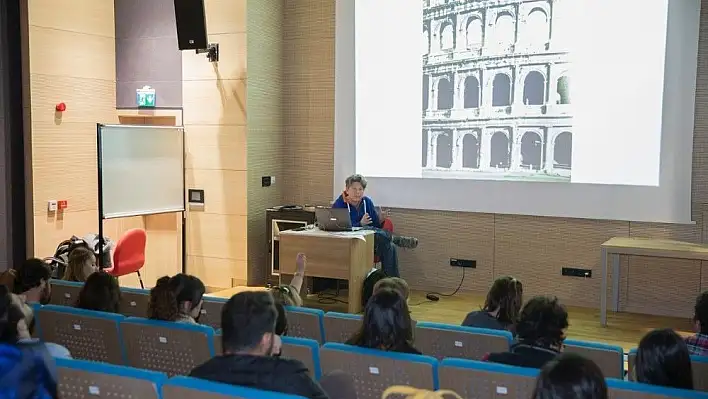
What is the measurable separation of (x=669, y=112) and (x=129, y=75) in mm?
5795

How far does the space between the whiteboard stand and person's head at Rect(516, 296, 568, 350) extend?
4.60 meters

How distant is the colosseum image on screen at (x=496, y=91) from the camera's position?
6.89m

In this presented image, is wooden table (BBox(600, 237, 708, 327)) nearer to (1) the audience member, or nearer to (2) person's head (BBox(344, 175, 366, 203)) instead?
(2) person's head (BBox(344, 175, 366, 203))

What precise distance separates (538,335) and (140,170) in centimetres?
525

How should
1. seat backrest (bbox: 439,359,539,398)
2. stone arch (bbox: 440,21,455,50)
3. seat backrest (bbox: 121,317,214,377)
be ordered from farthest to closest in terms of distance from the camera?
stone arch (bbox: 440,21,455,50), seat backrest (bbox: 121,317,214,377), seat backrest (bbox: 439,359,539,398)

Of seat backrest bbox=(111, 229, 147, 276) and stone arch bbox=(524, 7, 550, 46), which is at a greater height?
stone arch bbox=(524, 7, 550, 46)

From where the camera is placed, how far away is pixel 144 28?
8094 millimetres

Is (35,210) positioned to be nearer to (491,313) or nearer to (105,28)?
(105,28)

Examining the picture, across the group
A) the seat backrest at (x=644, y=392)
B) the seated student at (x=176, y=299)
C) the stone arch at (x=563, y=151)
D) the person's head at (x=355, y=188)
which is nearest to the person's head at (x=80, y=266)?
the seated student at (x=176, y=299)

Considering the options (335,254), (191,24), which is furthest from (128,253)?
(191,24)

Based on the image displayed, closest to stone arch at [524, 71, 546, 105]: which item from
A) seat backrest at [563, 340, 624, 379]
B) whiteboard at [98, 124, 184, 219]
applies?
whiteboard at [98, 124, 184, 219]

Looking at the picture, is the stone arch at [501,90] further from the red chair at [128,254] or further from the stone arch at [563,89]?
the red chair at [128,254]

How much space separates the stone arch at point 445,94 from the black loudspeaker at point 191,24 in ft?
8.17

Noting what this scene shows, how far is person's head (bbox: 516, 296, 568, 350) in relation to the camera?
2910 millimetres
